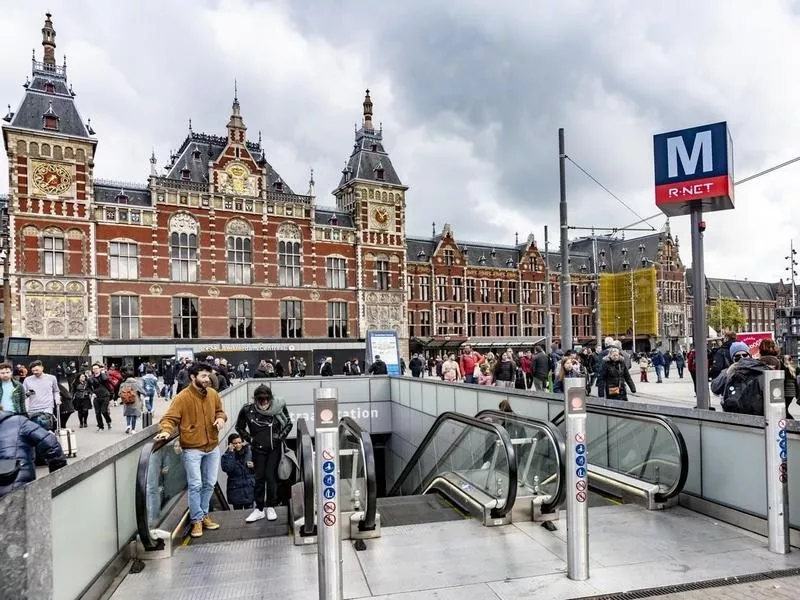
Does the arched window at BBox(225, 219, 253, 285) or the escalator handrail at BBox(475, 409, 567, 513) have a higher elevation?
the arched window at BBox(225, 219, 253, 285)

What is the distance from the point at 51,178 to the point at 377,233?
20472 mm

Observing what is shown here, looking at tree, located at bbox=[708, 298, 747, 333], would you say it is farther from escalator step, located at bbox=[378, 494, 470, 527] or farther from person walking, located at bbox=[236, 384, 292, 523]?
person walking, located at bbox=[236, 384, 292, 523]

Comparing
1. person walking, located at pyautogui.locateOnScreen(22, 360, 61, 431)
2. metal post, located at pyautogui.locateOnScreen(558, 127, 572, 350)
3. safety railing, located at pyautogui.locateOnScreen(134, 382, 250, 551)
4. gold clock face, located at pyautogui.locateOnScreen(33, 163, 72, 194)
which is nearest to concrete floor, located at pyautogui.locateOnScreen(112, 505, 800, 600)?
safety railing, located at pyautogui.locateOnScreen(134, 382, 250, 551)

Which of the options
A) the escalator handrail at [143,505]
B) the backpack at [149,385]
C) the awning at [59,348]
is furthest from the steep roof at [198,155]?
the escalator handrail at [143,505]

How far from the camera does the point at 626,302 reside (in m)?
59.2

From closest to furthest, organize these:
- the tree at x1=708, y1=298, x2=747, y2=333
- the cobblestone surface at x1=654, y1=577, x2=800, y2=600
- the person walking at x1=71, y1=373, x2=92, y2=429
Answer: the cobblestone surface at x1=654, y1=577, x2=800, y2=600 → the person walking at x1=71, y1=373, x2=92, y2=429 → the tree at x1=708, y1=298, x2=747, y2=333

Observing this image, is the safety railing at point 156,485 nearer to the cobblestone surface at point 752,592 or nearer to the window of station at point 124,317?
the cobblestone surface at point 752,592

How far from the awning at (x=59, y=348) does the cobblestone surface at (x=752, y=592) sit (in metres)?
34.4

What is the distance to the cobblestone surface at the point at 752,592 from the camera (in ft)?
13.7

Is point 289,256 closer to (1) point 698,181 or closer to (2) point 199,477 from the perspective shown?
(1) point 698,181

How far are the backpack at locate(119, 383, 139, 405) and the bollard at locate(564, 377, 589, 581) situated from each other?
12.6 metres

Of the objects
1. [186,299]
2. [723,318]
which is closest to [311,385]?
[186,299]

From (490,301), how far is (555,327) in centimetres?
829

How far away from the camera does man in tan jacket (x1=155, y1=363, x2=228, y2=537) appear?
598 centimetres
